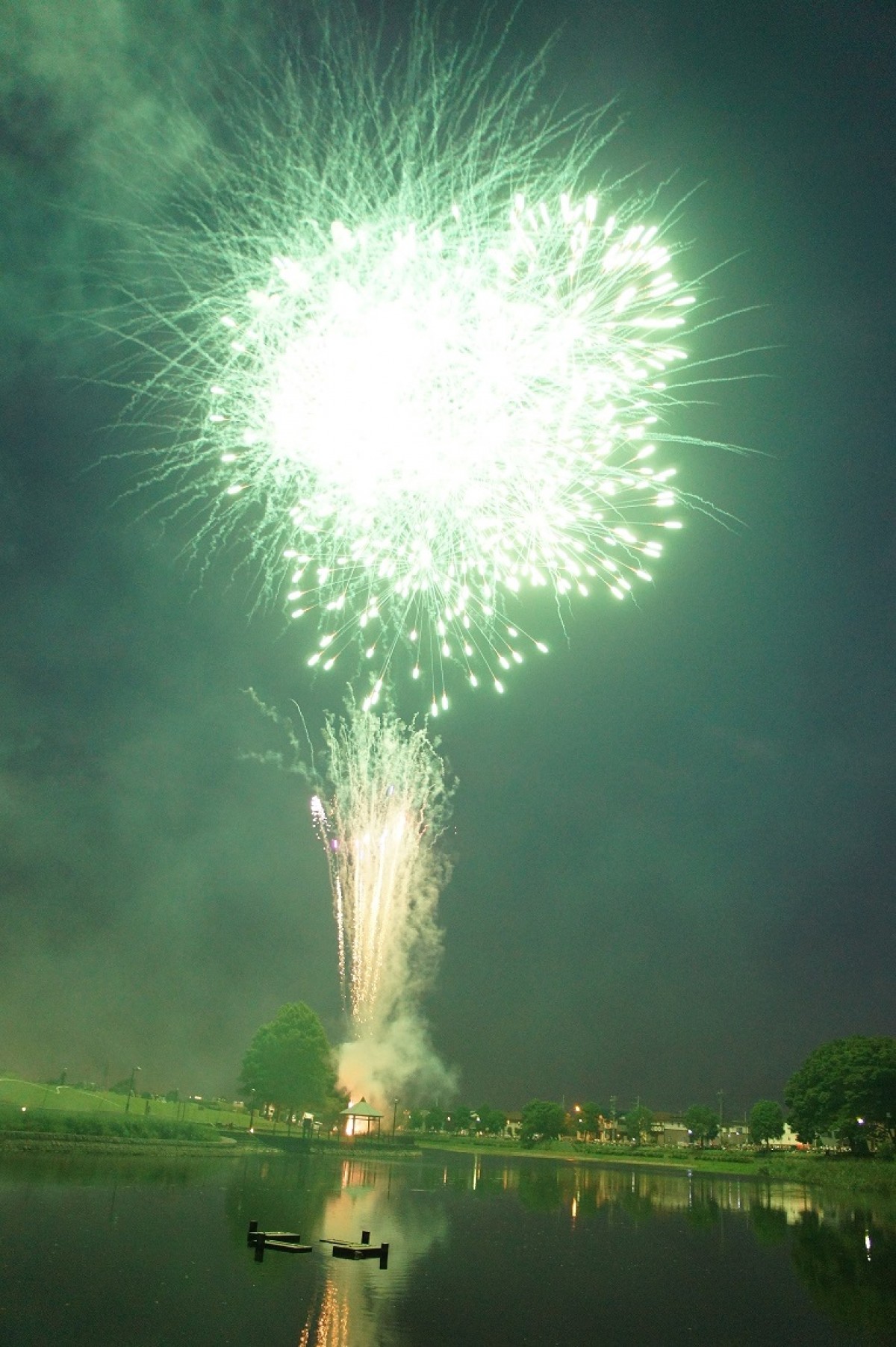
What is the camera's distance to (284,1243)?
1692cm

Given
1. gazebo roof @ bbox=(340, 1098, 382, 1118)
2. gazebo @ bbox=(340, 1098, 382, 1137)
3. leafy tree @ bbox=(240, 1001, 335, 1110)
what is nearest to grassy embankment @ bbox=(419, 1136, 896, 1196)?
gazebo roof @ bbox=(340, 1098, 382, 1118)

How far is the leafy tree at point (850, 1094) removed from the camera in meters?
60.6

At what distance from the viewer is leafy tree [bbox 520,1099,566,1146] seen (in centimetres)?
10206

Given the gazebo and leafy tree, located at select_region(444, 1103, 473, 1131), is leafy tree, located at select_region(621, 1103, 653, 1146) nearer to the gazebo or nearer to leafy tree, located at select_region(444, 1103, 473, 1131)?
leafy tree, located at select_region(444, 1103, 473, 1131)

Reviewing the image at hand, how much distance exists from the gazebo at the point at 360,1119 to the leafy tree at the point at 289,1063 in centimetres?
432

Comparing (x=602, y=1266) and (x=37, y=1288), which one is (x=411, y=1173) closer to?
(x=602, y=1266)

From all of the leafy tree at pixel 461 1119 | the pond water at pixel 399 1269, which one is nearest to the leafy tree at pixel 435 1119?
the leafy tree at pixel 461 1119

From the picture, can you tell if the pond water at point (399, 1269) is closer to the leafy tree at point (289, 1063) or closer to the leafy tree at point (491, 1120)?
the leafy tree at point (289, 1063)

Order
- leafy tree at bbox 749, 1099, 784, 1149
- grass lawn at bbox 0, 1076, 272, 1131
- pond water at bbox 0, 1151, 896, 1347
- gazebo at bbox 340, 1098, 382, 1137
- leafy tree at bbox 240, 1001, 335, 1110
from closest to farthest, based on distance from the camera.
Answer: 1. pond water at bbox 0, 1151, 896, 1347
2. grass lawn at bbox 0, 1076, 272, 1131
3. leafy tree at bbox 240, 1001, 335, 1110
4. gazebo at bbox 340, 1098, 382, 1137
5. leafy tree at bbox 749, 1099, 784, 1149

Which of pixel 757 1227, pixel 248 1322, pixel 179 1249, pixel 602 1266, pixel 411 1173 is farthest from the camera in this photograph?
pixel 411 1173

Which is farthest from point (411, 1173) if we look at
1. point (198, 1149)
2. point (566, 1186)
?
point (198, 1149)

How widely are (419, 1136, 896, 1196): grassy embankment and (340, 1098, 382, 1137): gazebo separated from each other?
2087cm

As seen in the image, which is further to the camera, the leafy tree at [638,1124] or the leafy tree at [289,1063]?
the leafy tree at [638,1124]

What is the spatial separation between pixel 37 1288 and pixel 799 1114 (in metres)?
67.4
